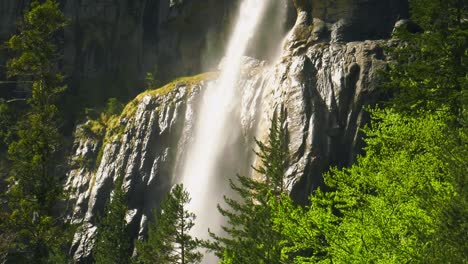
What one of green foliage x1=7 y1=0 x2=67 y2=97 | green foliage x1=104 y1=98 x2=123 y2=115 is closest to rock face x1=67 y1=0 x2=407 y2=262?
green foliage x1=104 y1=98 x2=123 y2=115

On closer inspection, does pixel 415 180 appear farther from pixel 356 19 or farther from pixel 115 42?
pixel 115 42

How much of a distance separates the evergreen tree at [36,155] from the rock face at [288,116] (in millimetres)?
7971

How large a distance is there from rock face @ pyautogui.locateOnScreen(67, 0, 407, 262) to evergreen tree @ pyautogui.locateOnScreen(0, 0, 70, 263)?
314 inches

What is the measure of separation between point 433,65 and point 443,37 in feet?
3.64

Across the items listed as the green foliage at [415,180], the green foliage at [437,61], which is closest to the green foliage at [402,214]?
the green foliage at [415,180]

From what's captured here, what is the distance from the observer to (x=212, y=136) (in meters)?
49.8

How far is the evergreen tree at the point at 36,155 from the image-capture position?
61.9 ft

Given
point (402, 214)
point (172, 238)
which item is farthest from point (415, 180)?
point (172, 238)

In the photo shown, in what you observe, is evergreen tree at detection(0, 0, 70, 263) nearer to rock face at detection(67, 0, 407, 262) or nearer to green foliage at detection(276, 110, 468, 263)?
rock face at detection(67, 0, 407, 262)

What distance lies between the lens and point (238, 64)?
5622 centimetres

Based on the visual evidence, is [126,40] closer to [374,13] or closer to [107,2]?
[107,2]

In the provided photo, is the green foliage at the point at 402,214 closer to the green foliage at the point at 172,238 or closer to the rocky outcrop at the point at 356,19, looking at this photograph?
the green foliage at the point at 172,238

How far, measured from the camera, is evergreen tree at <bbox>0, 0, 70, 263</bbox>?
61.9 feet

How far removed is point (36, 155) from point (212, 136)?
30.9m
